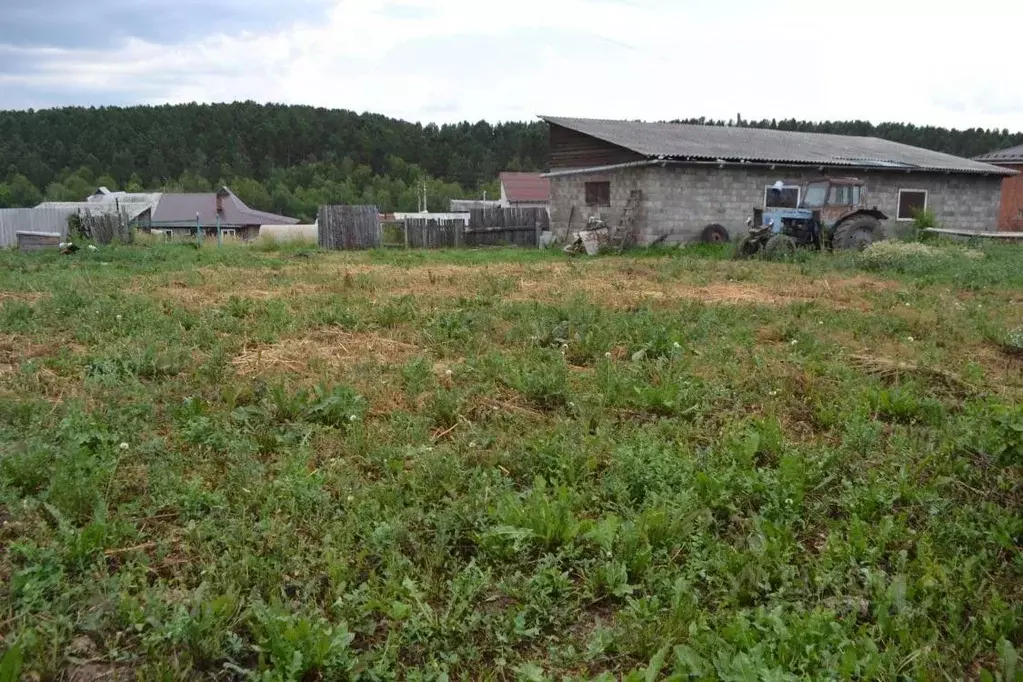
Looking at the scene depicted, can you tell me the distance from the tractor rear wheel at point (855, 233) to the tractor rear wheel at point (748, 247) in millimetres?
1590

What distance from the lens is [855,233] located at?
16.2 meters

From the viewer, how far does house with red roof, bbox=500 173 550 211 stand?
4503 centimetres

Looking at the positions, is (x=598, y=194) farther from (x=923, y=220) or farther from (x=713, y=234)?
(x=923, y=220)

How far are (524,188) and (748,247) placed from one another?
1254 inches

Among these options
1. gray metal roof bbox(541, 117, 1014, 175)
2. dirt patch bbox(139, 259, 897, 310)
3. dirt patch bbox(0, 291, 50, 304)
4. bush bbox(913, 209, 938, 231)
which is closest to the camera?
dirt patch bbox(0, 291, 50, 304)

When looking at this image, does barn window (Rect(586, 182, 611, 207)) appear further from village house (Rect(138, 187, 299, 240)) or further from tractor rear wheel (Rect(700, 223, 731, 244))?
village house (Rect(138, 187, 299, 240))

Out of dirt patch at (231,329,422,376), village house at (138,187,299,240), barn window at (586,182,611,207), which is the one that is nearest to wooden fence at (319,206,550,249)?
barn window at (586,182,611,207)

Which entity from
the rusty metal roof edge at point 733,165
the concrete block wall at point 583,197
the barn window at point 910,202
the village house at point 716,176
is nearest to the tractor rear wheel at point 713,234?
the village house at point 716,176

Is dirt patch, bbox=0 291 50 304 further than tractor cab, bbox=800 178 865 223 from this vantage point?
No

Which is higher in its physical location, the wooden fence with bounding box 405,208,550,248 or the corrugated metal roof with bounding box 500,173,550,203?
the corrugated metal roof with bounding box 500,173,550,203

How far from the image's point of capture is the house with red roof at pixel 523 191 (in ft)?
148

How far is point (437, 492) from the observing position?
3.80m

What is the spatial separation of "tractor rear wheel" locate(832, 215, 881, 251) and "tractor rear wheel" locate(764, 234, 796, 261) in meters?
1.26

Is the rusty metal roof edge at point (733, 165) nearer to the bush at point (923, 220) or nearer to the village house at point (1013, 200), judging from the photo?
the bush at point (923, 220)
